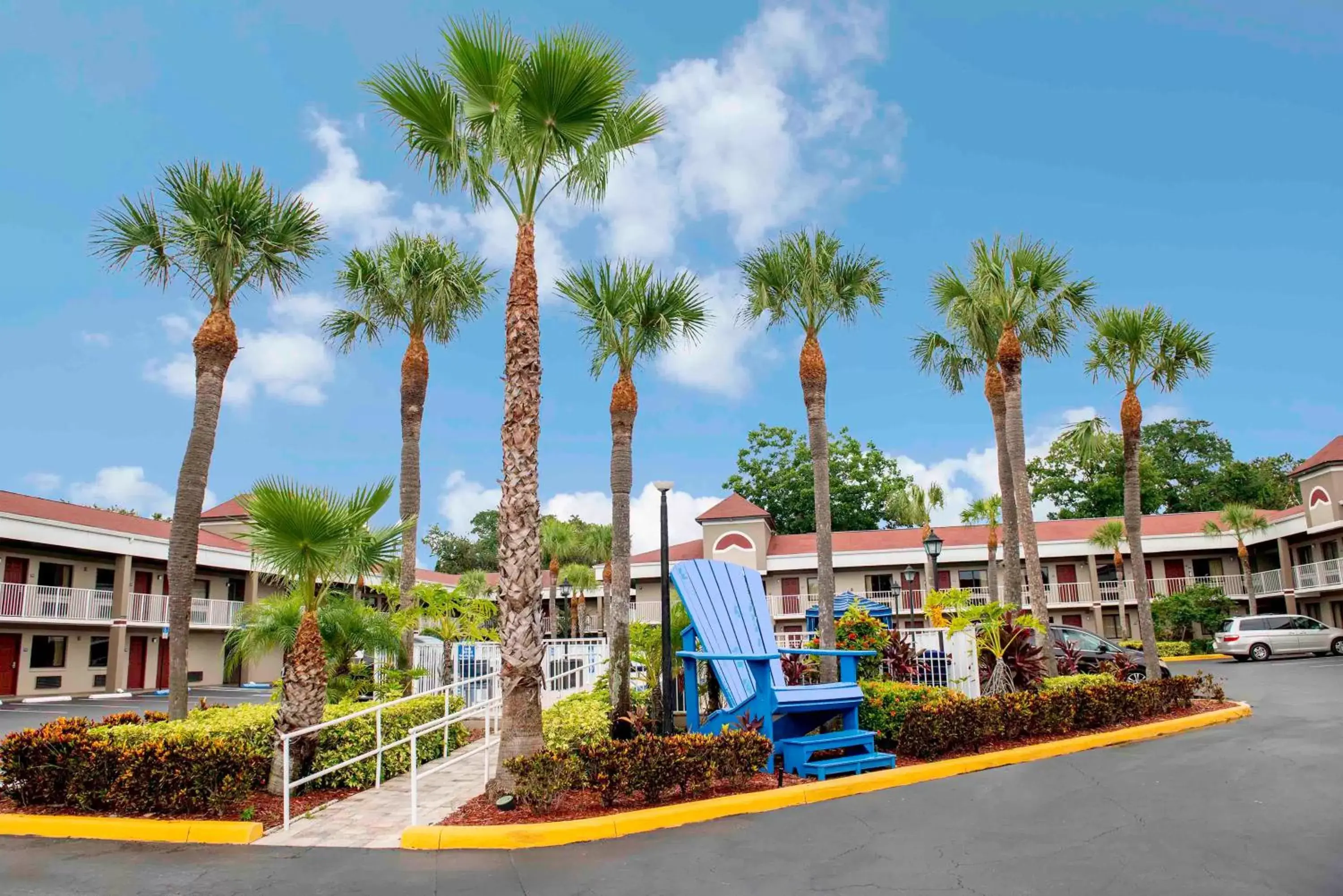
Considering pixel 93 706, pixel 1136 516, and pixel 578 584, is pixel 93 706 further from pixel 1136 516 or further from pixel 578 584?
pixel 1136 516

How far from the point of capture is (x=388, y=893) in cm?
541

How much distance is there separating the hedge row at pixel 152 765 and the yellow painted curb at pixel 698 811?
1700 mm

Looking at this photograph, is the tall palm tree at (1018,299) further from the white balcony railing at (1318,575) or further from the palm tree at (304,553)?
the white balcony railing at (1318,575)

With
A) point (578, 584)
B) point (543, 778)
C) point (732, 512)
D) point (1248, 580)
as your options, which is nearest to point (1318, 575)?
point (1248, 580)

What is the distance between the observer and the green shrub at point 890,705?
967 cm

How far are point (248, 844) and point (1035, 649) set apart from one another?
32.0ft

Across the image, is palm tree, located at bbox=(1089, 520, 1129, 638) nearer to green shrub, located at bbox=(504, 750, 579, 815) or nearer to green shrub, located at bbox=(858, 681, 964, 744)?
green shrub, located at bbox=(858, 681, 964, 744)

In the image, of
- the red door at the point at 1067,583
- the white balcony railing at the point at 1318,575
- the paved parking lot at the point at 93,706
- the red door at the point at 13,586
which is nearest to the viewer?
the paved parking lot at the point at 93,706

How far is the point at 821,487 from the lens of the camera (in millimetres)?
13164

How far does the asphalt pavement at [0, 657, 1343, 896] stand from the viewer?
17.6 ft

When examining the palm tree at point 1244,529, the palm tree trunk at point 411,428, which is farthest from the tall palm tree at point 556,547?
the palm tree at point 1244,529

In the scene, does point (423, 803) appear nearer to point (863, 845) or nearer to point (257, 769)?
point (257, 769)

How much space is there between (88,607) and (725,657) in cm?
2396

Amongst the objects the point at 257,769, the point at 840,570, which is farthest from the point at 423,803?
the point at 840,570
